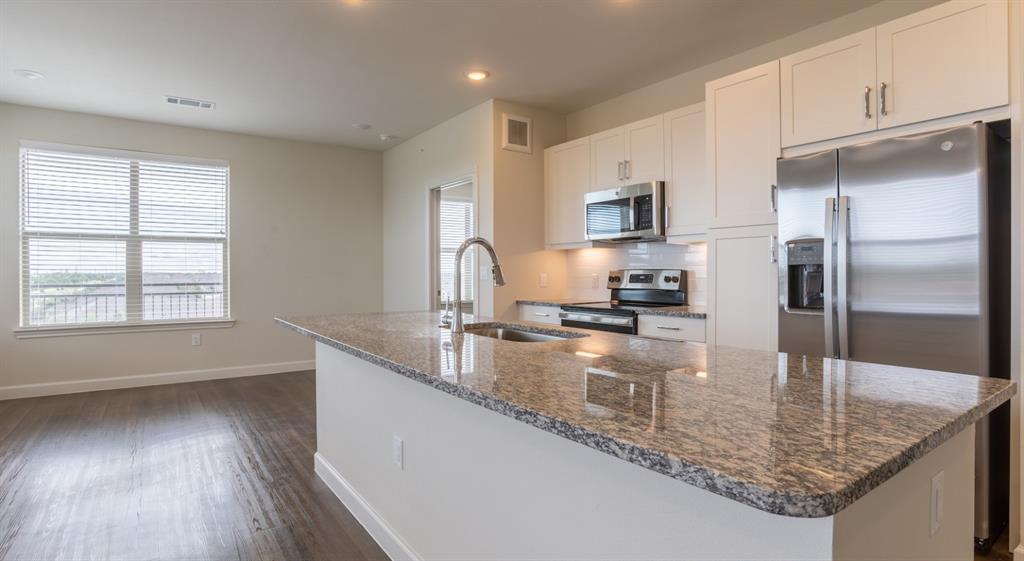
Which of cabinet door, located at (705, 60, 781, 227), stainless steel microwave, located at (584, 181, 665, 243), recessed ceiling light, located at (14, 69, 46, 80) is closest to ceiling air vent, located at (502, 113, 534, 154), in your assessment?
stainless steel microwave, located at (584, 181, 665, 243)

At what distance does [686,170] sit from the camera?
3.58 m

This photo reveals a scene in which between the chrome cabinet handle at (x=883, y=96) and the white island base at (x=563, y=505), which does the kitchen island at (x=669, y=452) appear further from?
the chrome cabinet handle at (x=883, y=96)

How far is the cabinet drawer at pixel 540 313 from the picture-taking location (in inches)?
166

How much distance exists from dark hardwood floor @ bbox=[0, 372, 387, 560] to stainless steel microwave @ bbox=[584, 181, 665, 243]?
260 centimetres

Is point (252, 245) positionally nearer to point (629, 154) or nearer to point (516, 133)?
point (516, 133)

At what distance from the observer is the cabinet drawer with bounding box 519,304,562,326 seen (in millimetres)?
4207

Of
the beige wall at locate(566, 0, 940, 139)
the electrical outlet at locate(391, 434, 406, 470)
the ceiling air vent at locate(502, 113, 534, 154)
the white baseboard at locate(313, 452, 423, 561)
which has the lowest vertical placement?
the white baseboard at locate(313, 452, 423, 561)

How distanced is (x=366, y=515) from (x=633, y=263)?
288cm

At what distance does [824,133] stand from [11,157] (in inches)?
248

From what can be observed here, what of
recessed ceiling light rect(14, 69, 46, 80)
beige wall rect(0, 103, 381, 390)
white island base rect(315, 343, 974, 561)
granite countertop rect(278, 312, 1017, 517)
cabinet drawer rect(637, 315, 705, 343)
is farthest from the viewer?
beige wall rect(0, 103, 381, 390)

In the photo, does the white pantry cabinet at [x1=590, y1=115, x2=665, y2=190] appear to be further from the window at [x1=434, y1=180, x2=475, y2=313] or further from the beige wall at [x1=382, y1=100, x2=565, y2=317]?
the window at [x1=434, y1=180, x2=475, y2=313]

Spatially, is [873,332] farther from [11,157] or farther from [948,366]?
[11,157]

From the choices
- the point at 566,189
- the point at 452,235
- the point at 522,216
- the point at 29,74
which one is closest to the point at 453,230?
the point at 452,235

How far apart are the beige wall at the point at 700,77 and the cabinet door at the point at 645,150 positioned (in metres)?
0.35
